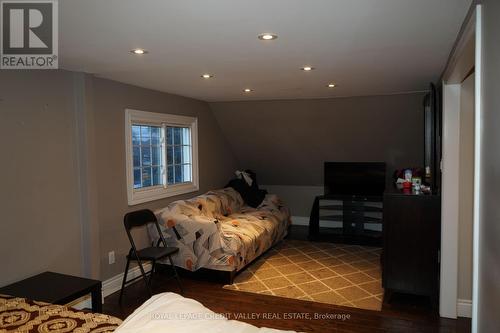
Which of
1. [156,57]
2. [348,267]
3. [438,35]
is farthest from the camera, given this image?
[348,267]

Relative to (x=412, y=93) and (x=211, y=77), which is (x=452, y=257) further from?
(x=211, y=77)

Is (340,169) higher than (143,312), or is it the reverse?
(340,169)

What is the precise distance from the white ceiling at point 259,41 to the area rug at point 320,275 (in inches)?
83.8

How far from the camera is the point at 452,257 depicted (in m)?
3.14

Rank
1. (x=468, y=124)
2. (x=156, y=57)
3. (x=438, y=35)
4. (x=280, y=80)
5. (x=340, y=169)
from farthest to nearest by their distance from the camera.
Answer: (x=340, y=169)
(x=280, y=80)
(x=468, y=124)
(x=156, y=57)
(x=438, y=35)

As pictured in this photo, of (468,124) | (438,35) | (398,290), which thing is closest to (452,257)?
(398,290)

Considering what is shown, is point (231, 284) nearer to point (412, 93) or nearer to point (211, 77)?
point (211, 77)

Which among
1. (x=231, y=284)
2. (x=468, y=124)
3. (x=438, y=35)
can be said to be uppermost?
(x=438, y=35)

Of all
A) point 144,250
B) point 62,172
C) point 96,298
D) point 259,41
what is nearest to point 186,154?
point 144,250

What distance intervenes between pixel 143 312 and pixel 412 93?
14.0 ft

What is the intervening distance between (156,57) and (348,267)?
3.27 meters

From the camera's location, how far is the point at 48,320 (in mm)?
1944

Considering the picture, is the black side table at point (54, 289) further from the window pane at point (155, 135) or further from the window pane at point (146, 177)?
the window pane at point (155, 135)

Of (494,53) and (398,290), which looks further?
(398,290)
